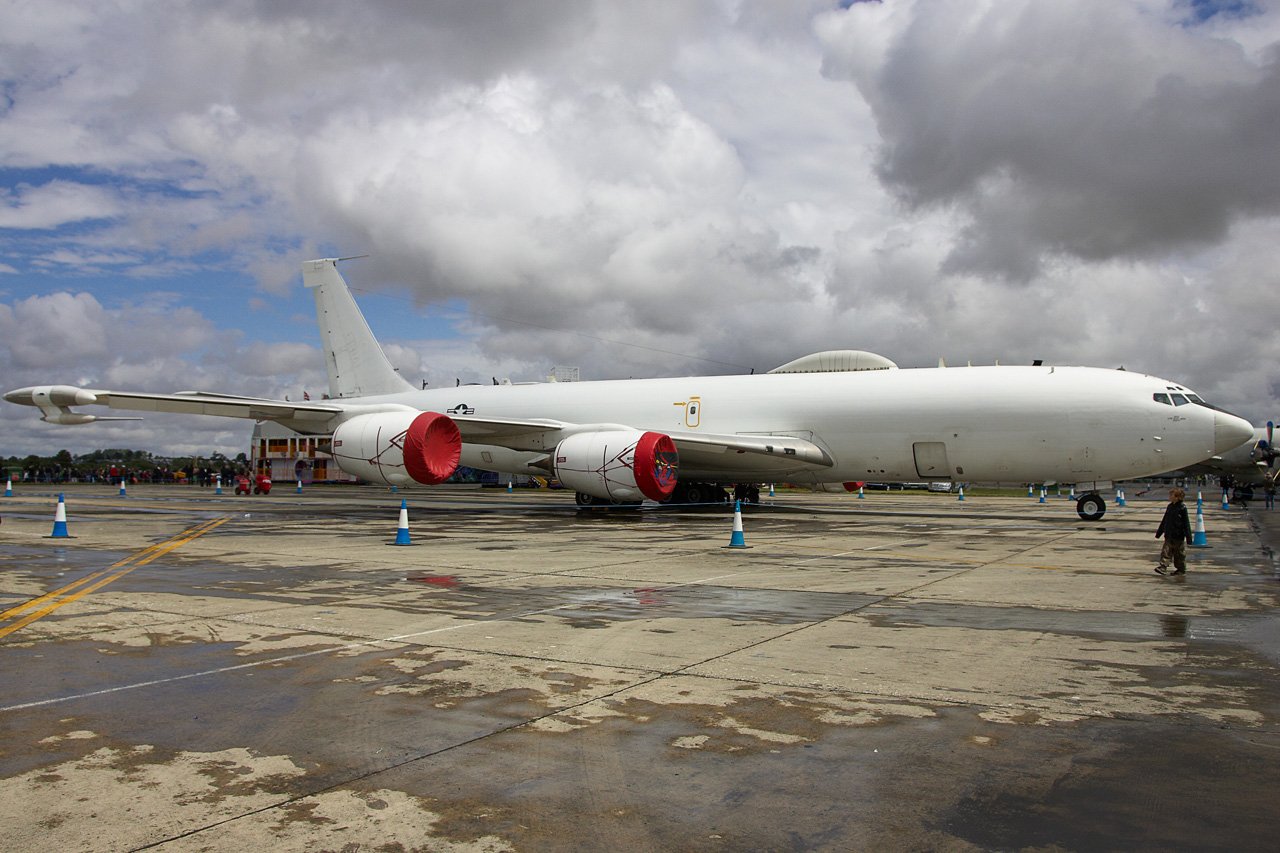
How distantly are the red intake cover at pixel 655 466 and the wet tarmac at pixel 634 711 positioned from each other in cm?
933

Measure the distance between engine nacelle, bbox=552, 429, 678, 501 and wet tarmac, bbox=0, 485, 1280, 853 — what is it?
9411 mm

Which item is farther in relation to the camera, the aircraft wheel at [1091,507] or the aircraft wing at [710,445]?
the aircraft wing at [710,445]

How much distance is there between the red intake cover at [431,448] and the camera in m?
20.0

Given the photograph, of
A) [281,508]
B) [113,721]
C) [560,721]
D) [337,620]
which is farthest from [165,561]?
[281,508]

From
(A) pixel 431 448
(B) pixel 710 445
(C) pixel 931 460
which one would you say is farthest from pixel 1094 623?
(A) pixel 431 448

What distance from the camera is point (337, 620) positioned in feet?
23.8

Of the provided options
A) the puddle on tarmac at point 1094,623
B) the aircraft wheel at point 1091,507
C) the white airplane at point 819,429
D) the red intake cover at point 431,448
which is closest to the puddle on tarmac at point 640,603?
the puddle on tarmac at point 1094,623

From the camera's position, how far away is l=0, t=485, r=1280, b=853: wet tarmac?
10.4 ft

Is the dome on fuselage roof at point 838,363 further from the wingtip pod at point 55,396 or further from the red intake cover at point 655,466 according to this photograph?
the wingtip pod at point 55,396

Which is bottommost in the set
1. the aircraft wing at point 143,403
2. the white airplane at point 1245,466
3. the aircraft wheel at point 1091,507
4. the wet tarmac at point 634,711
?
the wet tarmac at point 634,711

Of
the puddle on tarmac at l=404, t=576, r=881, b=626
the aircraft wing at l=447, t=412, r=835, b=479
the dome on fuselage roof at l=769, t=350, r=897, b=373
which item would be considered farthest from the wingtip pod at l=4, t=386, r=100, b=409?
the dome on fuselage roof at l=769, t=350, r=897, b=373

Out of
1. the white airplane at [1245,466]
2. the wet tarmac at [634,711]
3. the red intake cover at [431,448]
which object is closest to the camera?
the wet tarmac at [634,711]

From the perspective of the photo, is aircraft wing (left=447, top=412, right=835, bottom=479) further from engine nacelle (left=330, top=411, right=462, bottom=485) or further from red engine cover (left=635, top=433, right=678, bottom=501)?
engine nacelle (left=330, top=411, right=462, bottom=485)

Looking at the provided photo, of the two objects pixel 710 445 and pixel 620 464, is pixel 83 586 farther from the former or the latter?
pixel 710 445
